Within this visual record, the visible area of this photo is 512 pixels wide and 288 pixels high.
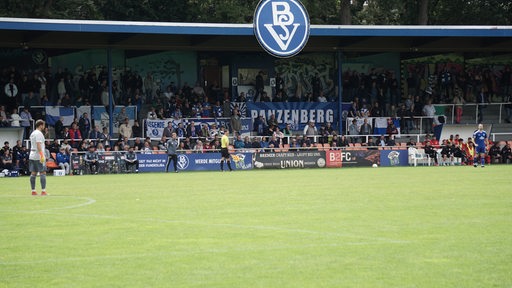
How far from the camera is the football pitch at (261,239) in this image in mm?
8727

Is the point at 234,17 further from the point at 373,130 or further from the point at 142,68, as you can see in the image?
the point at 373,130

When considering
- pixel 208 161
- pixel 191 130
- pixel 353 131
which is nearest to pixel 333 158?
pixel 353 131

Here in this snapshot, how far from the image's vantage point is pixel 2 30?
1430 inches

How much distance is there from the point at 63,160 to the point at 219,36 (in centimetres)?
1107

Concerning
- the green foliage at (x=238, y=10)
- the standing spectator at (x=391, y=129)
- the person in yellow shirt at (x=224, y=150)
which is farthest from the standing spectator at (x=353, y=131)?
the green foliage at (x=238, y=10)

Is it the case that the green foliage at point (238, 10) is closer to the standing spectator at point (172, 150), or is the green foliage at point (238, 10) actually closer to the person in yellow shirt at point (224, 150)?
the standing spectator at point (172, 150)

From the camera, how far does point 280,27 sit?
23703 mm

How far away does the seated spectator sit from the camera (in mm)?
33031

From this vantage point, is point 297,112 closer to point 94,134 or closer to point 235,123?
point 235,123

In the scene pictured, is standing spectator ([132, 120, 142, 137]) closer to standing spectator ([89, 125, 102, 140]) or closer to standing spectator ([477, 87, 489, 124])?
standing spectator ([89, 125, 102, 140])

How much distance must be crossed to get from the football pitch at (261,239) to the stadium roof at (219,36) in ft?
56.5

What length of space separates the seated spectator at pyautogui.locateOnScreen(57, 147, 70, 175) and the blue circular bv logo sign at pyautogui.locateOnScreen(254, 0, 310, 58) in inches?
503

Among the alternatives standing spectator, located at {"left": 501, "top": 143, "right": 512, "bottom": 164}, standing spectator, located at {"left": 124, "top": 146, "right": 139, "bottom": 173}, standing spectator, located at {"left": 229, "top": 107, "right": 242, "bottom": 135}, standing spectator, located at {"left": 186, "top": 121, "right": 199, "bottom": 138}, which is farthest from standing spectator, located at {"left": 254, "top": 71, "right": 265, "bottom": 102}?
standing spectator, located at {"left": 501, "top": 143, "right": 512, "bottom": 164}

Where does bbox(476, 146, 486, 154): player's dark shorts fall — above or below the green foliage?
below
